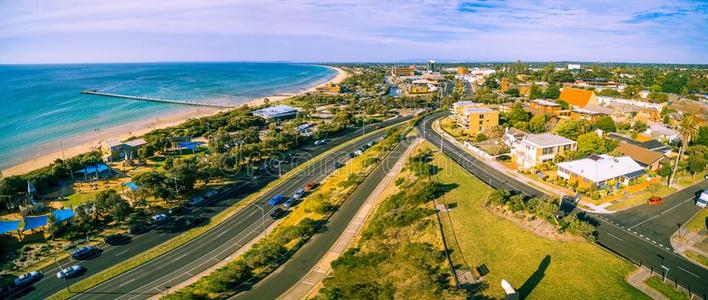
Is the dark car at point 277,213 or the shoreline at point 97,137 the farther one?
the shoreline at point 97,137

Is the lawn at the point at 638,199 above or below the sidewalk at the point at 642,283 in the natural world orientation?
above

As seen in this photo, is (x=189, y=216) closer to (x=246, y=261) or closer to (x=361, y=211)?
(x=246, y=261)

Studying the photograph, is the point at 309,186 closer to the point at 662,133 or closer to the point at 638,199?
the point at 638,199

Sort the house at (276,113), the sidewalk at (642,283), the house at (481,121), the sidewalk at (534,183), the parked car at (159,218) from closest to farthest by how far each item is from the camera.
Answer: the sidewalk at (642,283), the sidewalk at (534,183), the parked car at (159,218), the house at (481,121), the house at (276,113)

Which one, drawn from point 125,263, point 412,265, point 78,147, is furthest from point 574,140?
point 78,147

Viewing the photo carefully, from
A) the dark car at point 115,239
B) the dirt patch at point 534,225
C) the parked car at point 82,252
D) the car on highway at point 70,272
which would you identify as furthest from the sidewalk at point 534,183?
the parked car at point 82,252

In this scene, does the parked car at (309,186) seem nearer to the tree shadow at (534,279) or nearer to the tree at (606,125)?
the tree shadow at (534,279)
